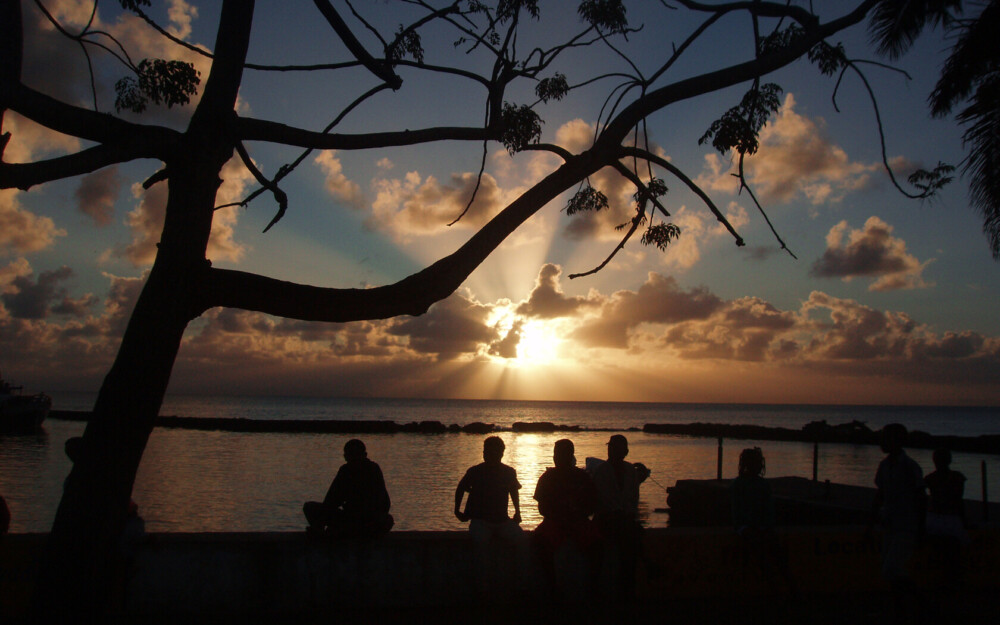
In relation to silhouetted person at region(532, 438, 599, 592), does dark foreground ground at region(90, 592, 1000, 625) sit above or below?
below

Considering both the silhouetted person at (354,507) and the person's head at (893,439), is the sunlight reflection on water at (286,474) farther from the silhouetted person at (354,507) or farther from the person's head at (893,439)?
the person's head at (893,439)

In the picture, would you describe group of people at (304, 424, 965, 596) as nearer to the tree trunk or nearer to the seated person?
the seated person

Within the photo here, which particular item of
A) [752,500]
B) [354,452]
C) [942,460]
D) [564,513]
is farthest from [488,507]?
[942,460]

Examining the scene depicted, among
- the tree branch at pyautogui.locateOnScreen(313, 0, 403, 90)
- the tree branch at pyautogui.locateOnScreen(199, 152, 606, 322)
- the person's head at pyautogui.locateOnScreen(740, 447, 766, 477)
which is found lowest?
the person's head at pyautogui.locateOnScreen(740, 447, 766, 477)

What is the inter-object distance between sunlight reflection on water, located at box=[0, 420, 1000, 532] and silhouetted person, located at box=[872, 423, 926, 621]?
13.6 meters

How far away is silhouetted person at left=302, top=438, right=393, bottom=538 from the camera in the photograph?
21.4 ft

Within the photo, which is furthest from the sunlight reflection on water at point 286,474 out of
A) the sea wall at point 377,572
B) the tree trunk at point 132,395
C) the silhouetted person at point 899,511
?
the tree trunk at point 132,395

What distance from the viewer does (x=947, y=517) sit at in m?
7.30

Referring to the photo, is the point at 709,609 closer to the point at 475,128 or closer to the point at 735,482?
the point at 735,482

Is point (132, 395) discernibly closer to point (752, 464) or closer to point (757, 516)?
point (752, 464)

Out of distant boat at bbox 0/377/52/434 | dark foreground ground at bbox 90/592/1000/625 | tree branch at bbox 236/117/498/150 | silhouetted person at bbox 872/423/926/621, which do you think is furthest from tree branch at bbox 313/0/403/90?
distant boat at bbox 0/377/52/434

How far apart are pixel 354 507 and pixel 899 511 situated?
4.93 meters

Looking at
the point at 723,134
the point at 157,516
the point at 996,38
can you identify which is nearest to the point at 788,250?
the point at 723,134

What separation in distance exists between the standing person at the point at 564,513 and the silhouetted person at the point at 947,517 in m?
3.60
